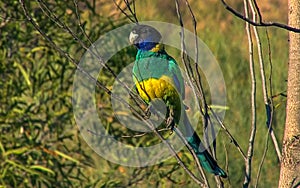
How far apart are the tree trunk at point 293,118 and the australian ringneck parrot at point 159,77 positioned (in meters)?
0.57

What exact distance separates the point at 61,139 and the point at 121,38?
49cm

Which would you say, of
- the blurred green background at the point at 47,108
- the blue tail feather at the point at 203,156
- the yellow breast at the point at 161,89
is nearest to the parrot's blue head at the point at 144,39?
the yellow breast at the point at 161,89

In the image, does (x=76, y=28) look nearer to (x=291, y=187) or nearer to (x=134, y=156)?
(x=134, y=156)

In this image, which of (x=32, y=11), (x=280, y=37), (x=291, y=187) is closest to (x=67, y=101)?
(x=32, y=11)

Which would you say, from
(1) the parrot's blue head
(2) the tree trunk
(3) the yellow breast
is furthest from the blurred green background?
(2) the tree trunk

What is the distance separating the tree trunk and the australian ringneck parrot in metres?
0.57

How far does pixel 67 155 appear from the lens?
3244 millimetres

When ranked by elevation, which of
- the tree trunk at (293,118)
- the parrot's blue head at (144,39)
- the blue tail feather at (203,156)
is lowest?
the blue tail feather at (203,156)

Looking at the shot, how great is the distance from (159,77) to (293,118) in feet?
2.66

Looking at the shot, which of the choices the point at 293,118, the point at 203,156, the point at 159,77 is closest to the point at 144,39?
the point at 159,77

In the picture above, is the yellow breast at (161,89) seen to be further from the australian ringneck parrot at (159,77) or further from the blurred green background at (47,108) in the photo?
the blurred green background at (47,108)

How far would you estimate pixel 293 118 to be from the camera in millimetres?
1502

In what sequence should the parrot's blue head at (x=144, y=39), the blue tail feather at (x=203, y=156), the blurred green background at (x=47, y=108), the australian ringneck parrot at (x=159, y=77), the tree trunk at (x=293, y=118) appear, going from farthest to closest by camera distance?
1. the blurred green background at (x=47, y=108)
2. the parrot's blue head at (x=144, y=39)
3. the australian ringneck parrot at (x=159, y=77)
4. the blue tail feather at (x=203, y=156)
5. the tree trunk at (x=293, y=118)

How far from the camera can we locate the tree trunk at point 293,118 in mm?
1493
